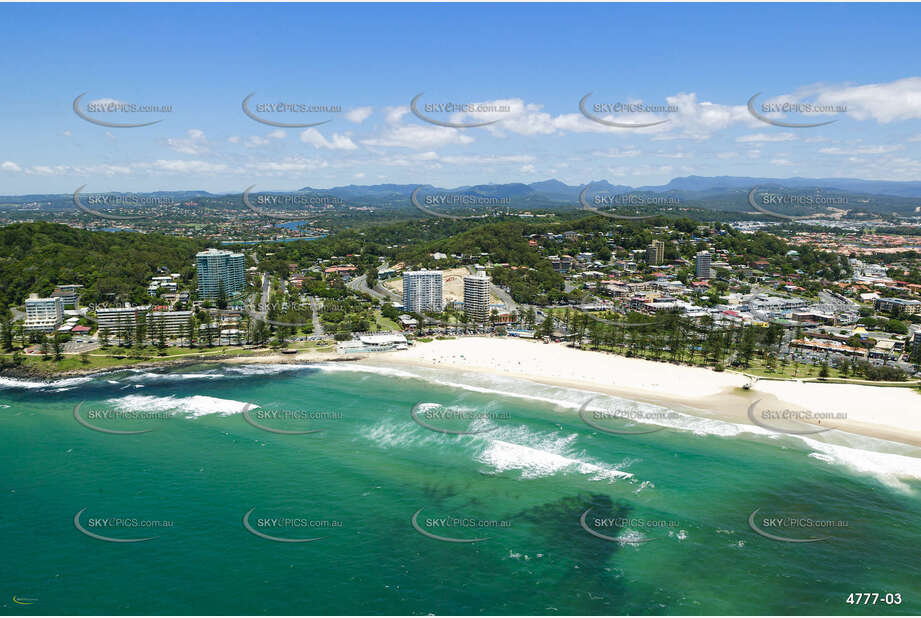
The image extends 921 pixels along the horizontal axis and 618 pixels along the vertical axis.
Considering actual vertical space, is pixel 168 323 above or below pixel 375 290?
below

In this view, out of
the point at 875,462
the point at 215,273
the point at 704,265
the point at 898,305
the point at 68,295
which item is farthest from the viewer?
the point at 704,265

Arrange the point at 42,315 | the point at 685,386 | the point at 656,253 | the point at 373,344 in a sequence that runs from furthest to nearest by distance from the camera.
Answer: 1. the point at 656,253
2. the point at 42,315
3. the point at 373,344
4. the point at 685,386

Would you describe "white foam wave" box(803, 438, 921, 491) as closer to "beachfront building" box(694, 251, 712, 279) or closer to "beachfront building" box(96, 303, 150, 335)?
"beachfront building" box(694, 251, 712, 279)

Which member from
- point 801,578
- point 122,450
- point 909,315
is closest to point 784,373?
point 801,578

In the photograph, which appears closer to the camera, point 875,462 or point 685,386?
point 875,462

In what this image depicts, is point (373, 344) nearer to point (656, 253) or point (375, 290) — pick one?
point (375, 290)

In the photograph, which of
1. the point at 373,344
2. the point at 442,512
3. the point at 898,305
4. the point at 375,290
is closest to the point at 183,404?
the point at 373,344

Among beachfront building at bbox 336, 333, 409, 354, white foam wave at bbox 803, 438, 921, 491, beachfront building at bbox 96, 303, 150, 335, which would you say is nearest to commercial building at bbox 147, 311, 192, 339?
beachfront building at bbox 96, 303, 150, 335

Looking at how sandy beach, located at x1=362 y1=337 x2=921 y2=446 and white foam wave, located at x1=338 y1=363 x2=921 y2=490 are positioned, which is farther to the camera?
sandy beach, located at x1=362 y1=337 x2=921 y2=446
